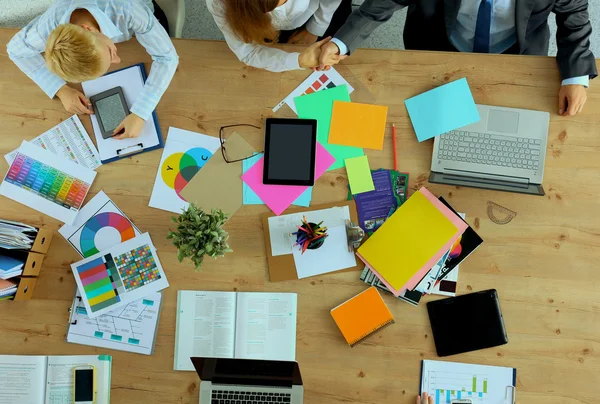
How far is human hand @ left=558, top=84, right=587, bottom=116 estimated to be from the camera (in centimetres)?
133

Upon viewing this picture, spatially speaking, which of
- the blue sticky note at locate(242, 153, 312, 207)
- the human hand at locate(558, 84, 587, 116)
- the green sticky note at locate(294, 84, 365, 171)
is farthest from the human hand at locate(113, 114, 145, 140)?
the human hand at locate(558, 84, 587, 116)

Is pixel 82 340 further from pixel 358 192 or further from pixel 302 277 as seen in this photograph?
pixel 358 192

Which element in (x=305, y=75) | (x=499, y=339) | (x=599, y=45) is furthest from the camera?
(x=599, y=45)

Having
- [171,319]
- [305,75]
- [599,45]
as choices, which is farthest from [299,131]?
[599,45]

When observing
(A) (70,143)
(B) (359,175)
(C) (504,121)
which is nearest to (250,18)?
(B) (359,175)

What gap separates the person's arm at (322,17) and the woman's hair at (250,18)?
0.27m

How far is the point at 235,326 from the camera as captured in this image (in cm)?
136

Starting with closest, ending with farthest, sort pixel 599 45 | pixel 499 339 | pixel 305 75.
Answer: pixel 499 339
pixel 305 75
pixel 599 45

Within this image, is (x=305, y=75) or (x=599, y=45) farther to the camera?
(x=599, y=45)

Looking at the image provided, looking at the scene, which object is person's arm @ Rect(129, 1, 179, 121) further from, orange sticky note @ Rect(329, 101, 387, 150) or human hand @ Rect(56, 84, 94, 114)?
orange sticky note @ Rect(329, 101, 387, 150)

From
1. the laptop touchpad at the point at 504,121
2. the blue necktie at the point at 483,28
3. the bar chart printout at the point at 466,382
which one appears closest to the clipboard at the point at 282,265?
the bar chart printout at the point at 466,382

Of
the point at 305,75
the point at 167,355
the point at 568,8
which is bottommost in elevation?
the point at 167,355

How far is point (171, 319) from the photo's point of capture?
1.37 metres

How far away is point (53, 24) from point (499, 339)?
1.48m
